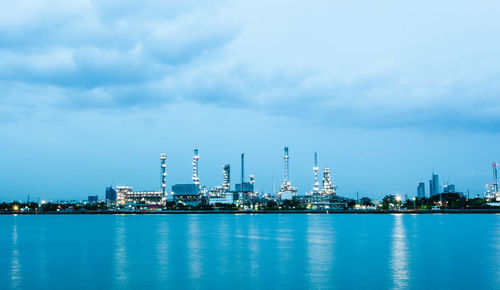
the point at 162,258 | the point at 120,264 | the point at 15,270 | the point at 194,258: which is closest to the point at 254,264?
the point at 194,258

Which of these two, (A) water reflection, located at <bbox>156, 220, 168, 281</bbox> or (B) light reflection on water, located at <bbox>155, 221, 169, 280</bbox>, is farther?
(B) light reflection on water, located at <bbox>155, 221, 169, 280</bbox>

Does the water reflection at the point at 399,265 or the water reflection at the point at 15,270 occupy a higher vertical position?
the water reflection at the point at 15,270

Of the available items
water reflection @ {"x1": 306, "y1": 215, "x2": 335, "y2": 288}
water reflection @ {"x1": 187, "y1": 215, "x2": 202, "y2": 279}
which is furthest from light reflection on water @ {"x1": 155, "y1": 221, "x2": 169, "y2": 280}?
water reflection @ {"x1": 306, "y1": 215, "x2": 335, "y2": 288}

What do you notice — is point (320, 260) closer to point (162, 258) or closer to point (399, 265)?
point (399, 265)

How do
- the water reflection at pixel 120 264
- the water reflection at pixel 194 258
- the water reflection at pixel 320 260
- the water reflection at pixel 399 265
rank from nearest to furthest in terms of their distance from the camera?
1. the water reflection at pixel 399 265
2. the water reflection at pixel 120 264
3. the water reflection at pixel 320 260
4. the water reflection at pixel 194 258

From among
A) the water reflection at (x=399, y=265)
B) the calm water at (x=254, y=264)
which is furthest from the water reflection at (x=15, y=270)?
the water reflection at (x=399, y=265)

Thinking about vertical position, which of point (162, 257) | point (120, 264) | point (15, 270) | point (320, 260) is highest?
point (15, 270)

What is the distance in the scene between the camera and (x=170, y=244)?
2751 inches

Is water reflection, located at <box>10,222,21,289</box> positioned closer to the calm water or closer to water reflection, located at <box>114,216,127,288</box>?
the calm water

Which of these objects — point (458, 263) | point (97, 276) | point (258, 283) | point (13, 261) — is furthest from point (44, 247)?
point (458, 263)

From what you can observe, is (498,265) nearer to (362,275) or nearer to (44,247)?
(362,275)

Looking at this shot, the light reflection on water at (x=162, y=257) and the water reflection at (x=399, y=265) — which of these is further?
the light reflection on water at (x=162, y=257)

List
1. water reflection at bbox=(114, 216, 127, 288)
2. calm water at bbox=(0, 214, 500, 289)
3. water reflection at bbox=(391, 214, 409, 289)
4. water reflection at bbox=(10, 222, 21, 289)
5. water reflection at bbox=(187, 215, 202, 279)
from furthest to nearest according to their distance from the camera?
1. water reflection at bbox=(187, 215, 202, 279)
2. water reflection at bbox=(10, 222, 21, 289)
3. water reflection at bbox=(114, 216, 127, 288)
4. calm water at bbox=(0, 214, 500, 289)
5. water reflection at bbox=(391, 214, 409, 289)

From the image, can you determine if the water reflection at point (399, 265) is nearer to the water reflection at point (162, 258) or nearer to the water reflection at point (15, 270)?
the water reflection at point (162, 258)
